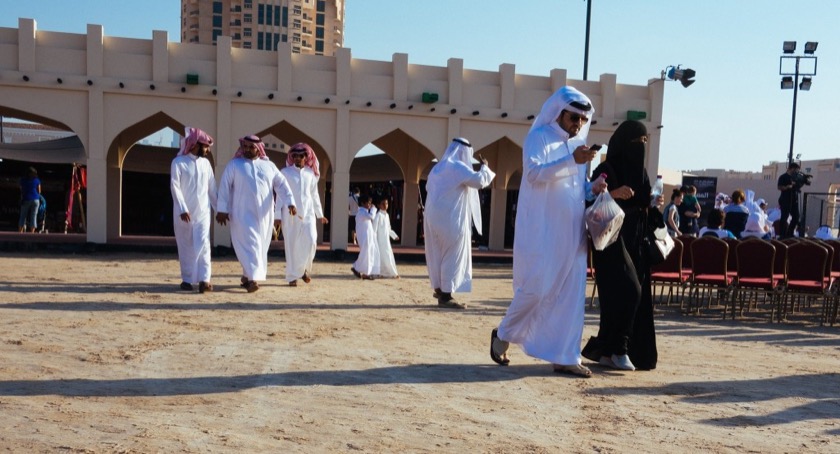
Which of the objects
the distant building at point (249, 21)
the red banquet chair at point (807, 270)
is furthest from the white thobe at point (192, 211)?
the distant building at point (249, 21)

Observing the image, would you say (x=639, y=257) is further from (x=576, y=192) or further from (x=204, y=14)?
(x=204, y=14)

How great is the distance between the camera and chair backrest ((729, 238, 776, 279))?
8.51 meters

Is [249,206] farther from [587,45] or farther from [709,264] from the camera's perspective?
[587,45]

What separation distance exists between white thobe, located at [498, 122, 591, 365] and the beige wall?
37.6 feet

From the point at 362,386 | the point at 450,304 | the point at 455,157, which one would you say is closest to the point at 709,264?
the point at 450,304

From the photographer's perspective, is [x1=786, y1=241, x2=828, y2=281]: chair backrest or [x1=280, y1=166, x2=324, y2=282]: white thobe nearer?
[x1=786, y1=241, x2=828, y2=281]: chair backrest

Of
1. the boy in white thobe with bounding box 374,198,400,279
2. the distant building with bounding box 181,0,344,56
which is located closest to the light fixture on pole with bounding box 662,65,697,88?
the boy in white thobe with bounding box 374,198,400,279

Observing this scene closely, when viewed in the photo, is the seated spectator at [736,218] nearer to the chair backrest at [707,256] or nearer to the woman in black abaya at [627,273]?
the chair backrest at [707,256]

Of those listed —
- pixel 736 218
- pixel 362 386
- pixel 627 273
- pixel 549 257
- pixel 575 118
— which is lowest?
pixel 362 386

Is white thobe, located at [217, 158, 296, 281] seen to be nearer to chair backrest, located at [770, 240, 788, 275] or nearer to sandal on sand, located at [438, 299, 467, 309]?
sandal on sand, located at [438, 299, 467, 309]

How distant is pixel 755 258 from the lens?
8.63m

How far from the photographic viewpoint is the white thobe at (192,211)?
8.99 meters

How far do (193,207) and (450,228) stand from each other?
3105mm

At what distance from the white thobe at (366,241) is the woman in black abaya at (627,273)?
7.07 meters
